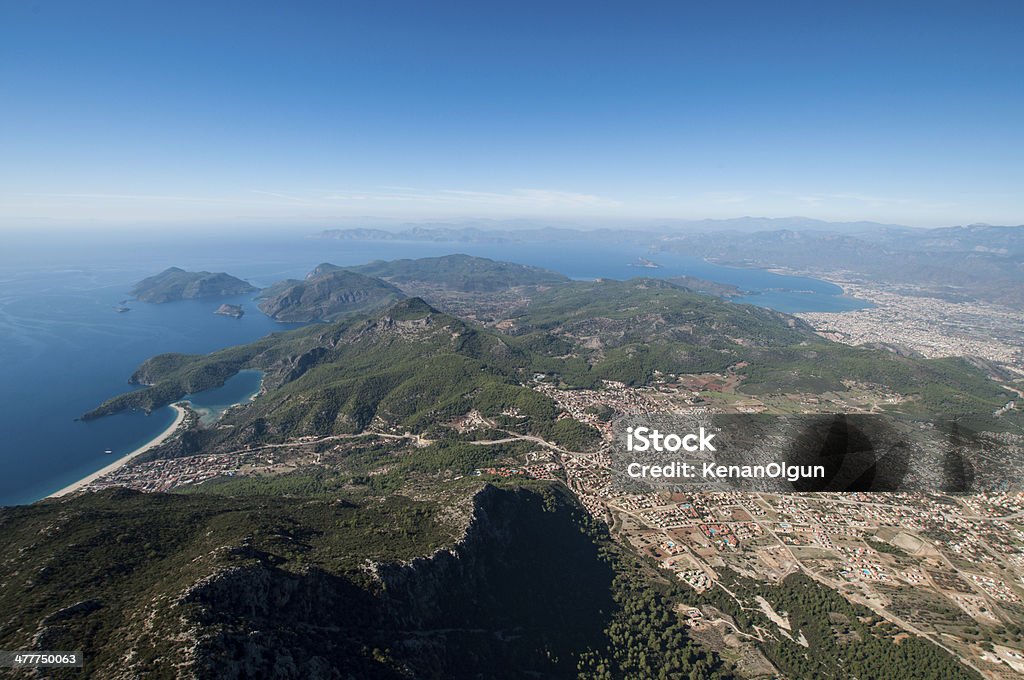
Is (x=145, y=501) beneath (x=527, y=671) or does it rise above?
above

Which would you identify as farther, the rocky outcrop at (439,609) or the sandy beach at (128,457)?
the sandy beach at (128,457)

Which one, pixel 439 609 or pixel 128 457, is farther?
pixel 128 457

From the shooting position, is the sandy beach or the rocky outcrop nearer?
the rocky outcrop

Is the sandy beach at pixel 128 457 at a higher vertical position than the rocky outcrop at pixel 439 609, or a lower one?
lower

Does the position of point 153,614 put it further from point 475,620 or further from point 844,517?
point 844,517

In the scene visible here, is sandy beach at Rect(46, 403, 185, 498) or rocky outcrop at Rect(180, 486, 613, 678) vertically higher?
rocky outcrop at Rect(180, 486, 613, 678)

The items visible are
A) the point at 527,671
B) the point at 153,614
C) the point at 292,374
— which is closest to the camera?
the point at 153,614

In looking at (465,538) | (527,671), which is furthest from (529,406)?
(527,671)

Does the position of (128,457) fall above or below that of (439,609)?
below
